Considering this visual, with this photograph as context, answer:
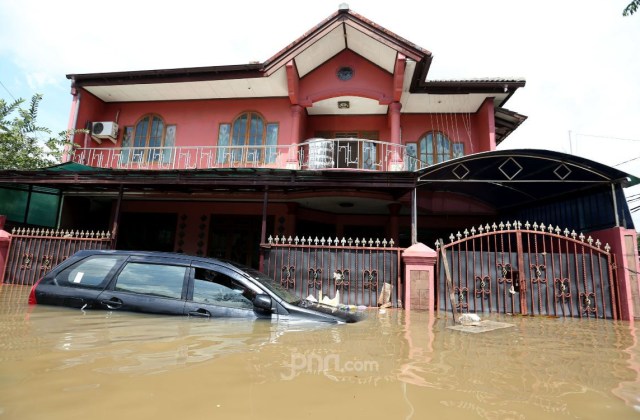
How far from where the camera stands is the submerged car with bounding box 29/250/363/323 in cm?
418

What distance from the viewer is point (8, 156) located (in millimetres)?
13008

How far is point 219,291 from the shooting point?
14.0 feet

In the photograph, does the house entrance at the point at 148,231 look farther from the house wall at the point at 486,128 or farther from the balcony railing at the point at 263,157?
the house wall at the point at 486,128

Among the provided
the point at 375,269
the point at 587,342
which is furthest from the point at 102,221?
the point at 587,342

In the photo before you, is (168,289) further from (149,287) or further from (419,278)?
Answer: (419,278)

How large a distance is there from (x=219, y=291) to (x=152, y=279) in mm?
874

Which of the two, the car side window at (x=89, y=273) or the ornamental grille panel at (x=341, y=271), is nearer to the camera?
the car side window at (x=89, y=273)

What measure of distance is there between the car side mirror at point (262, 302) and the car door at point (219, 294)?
0.07 meters

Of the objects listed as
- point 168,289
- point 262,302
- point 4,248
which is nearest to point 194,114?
point 4,248

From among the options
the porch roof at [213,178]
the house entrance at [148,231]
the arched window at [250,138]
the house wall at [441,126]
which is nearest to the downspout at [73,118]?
the porch roof at [213,178]

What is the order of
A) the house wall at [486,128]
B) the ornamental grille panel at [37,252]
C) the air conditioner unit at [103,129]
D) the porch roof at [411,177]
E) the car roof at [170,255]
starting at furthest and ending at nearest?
the air conditioner unit at [103,129] < the house wall at [486,128] < the ornamental grille panel at [37,252] < the porch roof at [411,177] < the car roof at [170,255]

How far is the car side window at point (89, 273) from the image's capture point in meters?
4.46

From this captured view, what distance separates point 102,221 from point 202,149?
17.6 feet

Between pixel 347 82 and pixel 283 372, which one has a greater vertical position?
pixel 347 82
